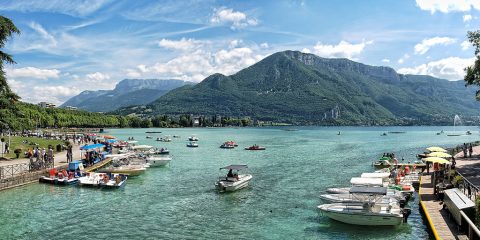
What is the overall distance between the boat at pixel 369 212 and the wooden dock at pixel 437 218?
1.69 meters

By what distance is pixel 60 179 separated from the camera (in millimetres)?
40125

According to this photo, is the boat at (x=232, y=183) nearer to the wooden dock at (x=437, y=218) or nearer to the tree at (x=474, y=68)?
the wooden dock at (x=437, y=218)

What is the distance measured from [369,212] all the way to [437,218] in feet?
13.3

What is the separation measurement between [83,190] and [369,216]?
26.4 metres

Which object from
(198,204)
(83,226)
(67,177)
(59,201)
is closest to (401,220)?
(198,204)

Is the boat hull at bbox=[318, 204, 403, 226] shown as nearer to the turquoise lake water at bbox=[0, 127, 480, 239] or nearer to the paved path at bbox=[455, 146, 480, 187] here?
the turquoise lake water at bbox=[0, 127, 480, 239]

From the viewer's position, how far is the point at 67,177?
40.5m

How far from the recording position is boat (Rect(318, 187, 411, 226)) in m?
26.0

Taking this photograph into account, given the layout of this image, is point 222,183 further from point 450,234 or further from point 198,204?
point 450,234

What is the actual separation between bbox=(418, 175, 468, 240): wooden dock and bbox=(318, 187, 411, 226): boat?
5.56 feet

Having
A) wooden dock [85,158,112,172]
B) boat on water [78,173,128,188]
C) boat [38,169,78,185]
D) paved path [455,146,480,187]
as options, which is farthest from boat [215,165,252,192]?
paved path [455,146,480,187]

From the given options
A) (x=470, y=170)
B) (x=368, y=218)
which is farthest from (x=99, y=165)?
(x=470, y=170)

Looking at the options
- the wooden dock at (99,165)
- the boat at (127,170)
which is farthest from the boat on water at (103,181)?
the wooden dock at (99,165)

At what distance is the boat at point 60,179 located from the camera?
39.9m
